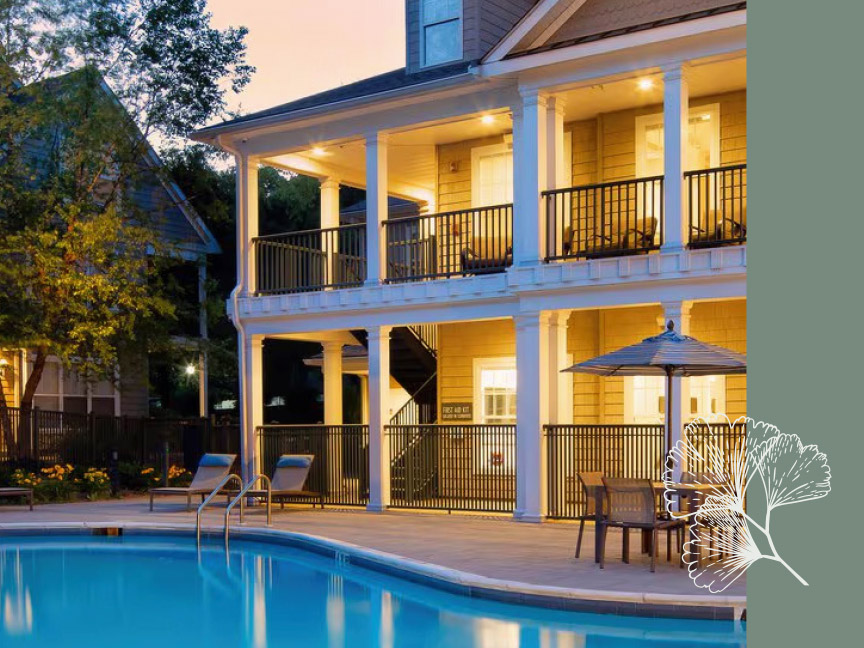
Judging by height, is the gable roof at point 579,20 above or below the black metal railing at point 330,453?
above

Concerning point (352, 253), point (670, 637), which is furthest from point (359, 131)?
point (670, 637)

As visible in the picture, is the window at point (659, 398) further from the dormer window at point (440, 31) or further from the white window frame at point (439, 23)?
the dormer window at point (440, 31)

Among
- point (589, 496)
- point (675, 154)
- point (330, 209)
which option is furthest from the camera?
point (330, 209)

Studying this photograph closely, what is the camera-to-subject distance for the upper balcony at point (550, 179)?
1580 cm

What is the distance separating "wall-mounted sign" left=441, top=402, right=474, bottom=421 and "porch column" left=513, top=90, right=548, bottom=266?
164 inches

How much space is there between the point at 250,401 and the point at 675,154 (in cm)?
877

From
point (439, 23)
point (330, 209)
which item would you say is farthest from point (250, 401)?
point (439, 23)

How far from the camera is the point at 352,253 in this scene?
21.6m

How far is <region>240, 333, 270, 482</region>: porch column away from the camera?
66.4 ft

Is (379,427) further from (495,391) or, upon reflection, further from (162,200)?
(162,200)

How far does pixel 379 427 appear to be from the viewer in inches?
727

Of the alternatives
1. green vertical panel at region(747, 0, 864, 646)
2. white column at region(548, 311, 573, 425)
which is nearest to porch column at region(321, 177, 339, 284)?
white column at region(548, 311, 573, 425)

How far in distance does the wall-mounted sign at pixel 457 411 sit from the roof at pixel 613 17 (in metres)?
6.49

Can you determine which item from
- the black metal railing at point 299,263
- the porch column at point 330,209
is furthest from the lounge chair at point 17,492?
the porch column at point 330,209
